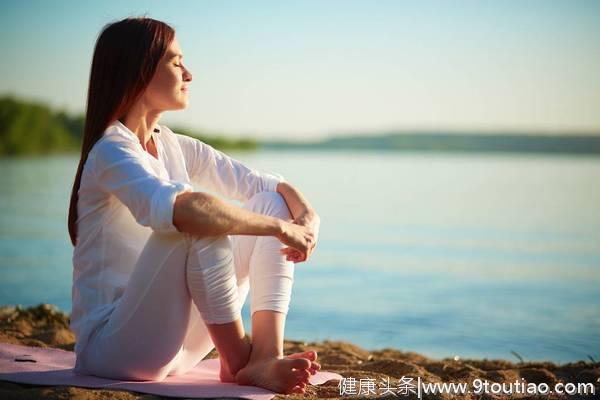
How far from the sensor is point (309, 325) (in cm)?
523

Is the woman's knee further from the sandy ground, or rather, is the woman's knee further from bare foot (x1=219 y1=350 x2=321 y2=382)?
the sandy ground

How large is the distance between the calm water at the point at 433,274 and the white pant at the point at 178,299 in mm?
2437

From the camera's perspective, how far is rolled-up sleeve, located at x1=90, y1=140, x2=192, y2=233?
206cm

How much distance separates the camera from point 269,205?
2535 millimetres

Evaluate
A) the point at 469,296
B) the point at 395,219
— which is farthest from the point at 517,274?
the point at 395,219

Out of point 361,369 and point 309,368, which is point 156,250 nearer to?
point 309,368

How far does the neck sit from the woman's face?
0.10 feet

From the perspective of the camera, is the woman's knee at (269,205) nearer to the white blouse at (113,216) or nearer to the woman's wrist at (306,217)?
the woman's wrist at (306,217)

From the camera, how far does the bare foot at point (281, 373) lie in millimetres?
2271

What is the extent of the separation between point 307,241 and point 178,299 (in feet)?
1.58

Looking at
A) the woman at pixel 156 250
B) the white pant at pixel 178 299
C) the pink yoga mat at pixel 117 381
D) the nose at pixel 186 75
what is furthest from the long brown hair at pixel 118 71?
the pink yoga mat at pixel 117 381

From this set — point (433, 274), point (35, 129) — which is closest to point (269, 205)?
point (433, 274)

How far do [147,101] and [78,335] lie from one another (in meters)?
0.78

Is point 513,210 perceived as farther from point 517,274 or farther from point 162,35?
point 162,35
